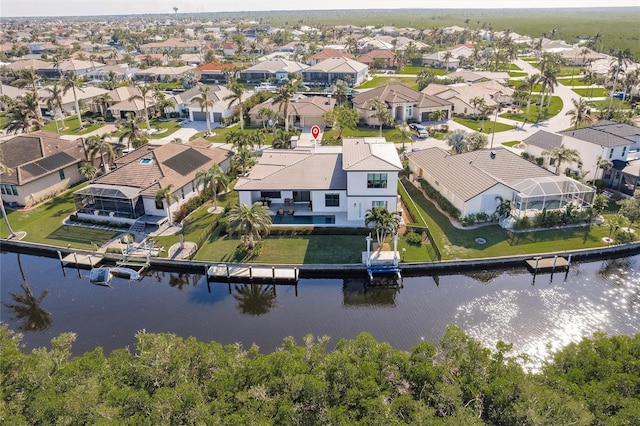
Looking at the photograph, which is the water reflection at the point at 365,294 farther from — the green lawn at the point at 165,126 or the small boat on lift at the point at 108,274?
the green lawn at the point at 165,126

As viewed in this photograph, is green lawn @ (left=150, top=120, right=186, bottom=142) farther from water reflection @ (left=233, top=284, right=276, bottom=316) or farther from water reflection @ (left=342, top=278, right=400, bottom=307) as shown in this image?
water reflection @ (left=342, top=278, right=400, bottom=307)

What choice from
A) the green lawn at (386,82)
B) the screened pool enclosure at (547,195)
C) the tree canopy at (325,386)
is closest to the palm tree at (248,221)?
the tree canopy at (325,386)

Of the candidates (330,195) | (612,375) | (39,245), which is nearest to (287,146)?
(330,195)

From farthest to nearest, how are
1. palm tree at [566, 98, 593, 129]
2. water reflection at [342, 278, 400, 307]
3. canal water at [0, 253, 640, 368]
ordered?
1. palm tree at [566, 98, 593, 129]
2. water reflection at [342, 278, 400, 307]
3. canal water at [0, 253, 640, 368]

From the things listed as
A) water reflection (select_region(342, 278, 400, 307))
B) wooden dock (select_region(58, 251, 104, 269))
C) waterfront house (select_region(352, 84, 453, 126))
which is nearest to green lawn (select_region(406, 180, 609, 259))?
water reflection (select_region(342, 278, 400, 307))

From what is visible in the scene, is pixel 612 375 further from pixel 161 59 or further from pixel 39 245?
pixel 161 59

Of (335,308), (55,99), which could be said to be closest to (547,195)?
(335,308)
